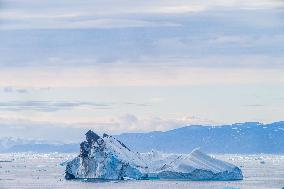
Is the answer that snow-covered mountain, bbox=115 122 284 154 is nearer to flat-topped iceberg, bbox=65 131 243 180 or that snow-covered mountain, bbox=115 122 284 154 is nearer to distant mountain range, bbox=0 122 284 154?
distant mountain range, bbox=0 122 284 154

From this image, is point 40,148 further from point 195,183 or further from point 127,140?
point 195,183

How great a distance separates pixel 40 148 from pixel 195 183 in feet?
251

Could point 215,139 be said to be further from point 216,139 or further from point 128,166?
point 128,166

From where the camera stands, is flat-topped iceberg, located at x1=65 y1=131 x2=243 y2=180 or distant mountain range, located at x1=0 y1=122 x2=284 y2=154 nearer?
flat-topped iceberg, located at x1=65 y1=131 x2=243 y2=180

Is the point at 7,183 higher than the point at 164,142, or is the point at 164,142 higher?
the point at 164,142

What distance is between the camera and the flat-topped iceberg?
34781 millimetres

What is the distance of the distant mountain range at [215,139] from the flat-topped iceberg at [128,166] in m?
41.7

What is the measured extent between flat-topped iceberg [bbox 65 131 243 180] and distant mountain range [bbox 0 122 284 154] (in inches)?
1640

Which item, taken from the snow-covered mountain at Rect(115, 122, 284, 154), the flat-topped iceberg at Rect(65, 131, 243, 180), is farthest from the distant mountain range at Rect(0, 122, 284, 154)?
the flat-topped iceberg at Rect(65, 131, 243, 180)

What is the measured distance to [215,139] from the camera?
90.9 metres

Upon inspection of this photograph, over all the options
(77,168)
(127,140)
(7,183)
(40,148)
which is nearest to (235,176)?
(77,168)

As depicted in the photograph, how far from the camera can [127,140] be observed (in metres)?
80.1

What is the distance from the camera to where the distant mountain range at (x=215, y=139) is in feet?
277

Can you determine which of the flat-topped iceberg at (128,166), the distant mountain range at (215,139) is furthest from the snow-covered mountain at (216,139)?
the flat-topped iceberg at (128,166)
